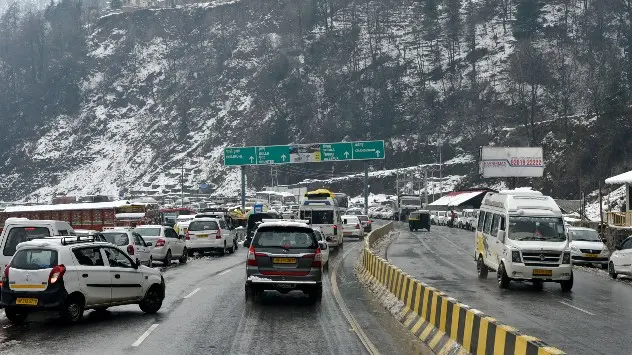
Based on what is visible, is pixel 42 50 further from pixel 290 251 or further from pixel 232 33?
pixel 290 251

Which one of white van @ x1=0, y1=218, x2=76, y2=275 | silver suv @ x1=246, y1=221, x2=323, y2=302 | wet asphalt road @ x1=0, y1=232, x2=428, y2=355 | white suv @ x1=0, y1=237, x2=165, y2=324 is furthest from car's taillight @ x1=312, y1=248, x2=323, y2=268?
white van @ x1=0, y1=218, x2=76, y2=275

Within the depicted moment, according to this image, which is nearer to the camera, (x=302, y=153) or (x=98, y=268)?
(x=98, y=268)

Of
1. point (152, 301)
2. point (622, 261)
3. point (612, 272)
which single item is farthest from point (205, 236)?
point (152, 301)

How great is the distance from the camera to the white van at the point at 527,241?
2147cm

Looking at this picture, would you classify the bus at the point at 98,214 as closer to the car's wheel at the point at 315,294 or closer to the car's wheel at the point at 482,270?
the car's wheel at the point at 482,270

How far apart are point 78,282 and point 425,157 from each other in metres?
122

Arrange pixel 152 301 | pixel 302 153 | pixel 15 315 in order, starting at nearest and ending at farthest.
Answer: pixel 15 315, pixel 152 301, pixel 302 153

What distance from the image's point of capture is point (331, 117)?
482ft

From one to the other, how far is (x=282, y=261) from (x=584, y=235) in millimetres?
19984

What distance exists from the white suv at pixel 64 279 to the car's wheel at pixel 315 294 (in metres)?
4.29

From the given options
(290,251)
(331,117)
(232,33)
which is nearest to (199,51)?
(232,33)

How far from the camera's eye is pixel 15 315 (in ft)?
47.2

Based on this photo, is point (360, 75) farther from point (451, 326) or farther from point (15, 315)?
point (451, 326)

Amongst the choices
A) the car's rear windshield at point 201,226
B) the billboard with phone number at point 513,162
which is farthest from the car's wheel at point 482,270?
the billboard with phone number at point 513,162
